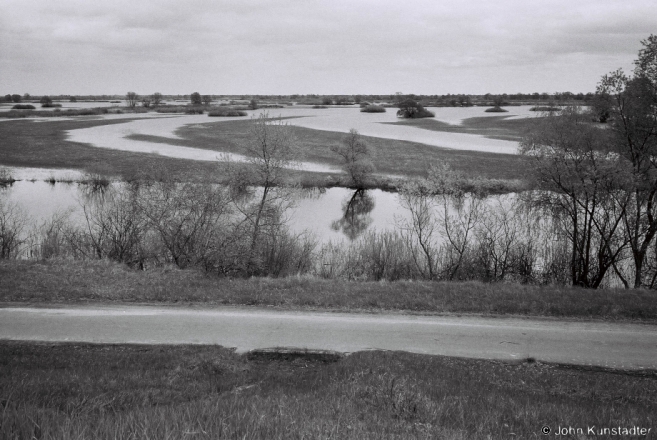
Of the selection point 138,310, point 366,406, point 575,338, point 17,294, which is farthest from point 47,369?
point 575,338

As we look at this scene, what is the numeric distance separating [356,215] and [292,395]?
34.0 metres

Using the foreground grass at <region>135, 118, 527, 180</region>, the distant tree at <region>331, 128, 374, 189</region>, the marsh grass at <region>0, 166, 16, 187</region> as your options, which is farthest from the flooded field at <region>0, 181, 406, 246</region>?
the foreground grass at <region>135, 118, 527, 180</region>

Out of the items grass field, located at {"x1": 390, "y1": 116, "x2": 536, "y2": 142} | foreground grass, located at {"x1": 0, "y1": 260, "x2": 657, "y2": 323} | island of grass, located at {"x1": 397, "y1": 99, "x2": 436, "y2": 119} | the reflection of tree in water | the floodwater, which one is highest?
island of grass, located at {"x1": 397, "y1": 99, "x2": 436, "y2": 119}

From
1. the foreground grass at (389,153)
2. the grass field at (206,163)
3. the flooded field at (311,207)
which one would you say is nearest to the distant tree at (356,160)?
the grass field at (206,163)

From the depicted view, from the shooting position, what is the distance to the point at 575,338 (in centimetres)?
1502

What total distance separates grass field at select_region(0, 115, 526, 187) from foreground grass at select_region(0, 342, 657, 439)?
103ft

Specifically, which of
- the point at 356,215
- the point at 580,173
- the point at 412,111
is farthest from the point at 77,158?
the point at 412,111

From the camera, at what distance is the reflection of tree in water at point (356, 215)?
37888 mm

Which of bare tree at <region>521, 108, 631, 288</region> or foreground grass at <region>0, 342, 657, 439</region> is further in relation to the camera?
bare tree at <region>521, 108, 631, 288</region>

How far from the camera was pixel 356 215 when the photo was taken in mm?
42375

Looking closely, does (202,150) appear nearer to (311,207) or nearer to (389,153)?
(389,153)

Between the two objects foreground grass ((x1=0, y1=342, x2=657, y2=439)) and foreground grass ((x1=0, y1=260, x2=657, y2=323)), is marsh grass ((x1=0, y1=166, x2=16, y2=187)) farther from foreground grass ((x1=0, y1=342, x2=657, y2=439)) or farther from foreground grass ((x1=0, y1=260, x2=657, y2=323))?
foreground grass ((x1=0, y1=342, x2=657, y2=439))

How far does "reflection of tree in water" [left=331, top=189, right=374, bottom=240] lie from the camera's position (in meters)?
37.9

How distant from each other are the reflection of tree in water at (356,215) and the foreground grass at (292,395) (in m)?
23.6
